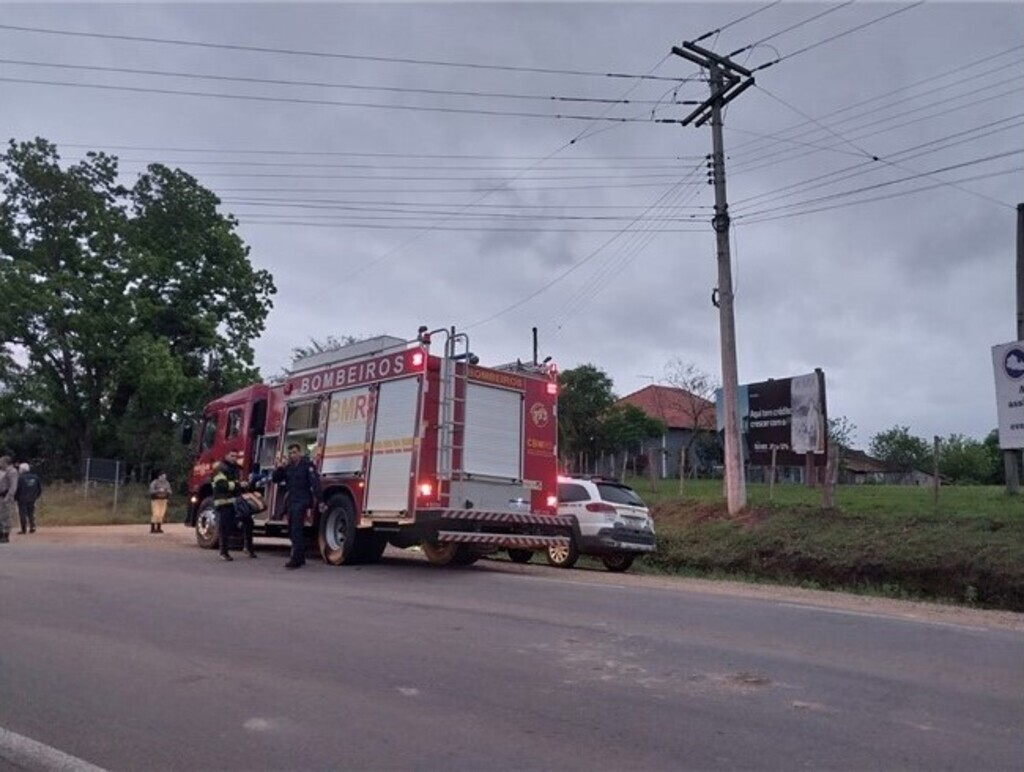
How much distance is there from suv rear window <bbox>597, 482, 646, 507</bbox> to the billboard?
238 inches

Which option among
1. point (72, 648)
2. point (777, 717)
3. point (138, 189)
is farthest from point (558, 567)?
point (138, 189)

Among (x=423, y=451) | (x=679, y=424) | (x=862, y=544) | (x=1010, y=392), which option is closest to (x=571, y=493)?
(x=423, y=451)

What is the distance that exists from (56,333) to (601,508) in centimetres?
2795

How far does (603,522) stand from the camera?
16094 millimetres

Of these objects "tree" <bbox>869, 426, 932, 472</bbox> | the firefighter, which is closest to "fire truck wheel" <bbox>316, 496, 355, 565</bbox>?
the firefighter

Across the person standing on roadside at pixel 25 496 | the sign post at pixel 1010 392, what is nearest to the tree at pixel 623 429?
the sign post at pixel 1010 392

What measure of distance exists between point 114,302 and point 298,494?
85.6 ft

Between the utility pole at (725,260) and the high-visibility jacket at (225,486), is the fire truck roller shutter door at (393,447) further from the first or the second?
the utility pole at (725,260)

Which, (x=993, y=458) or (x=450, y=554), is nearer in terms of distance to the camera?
(x=450, y=554)

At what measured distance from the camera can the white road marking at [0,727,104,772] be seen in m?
4.94

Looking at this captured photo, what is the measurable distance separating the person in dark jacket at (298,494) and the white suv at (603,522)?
4.05m

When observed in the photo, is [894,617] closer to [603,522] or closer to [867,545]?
[603,522]

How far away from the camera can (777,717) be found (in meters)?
5.72

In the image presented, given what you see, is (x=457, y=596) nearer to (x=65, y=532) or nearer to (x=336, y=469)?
(x=336, y=469)
